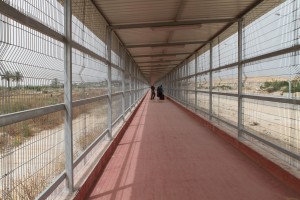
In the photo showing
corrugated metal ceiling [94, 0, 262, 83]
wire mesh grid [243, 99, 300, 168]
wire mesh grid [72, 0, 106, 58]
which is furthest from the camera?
corrugated metal ceiling [94, 0, 262, 83]

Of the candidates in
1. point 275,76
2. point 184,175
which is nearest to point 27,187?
point 184,175

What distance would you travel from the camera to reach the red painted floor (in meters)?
3.88

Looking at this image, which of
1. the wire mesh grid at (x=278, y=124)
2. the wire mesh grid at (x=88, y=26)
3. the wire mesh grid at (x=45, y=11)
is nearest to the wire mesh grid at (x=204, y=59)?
the wire mesh grid at (x=278, y=124)

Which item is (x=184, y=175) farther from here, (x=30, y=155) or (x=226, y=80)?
(x=226, y=80)

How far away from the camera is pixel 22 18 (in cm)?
221

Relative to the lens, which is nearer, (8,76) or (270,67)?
(8,76)

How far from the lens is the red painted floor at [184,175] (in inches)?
153

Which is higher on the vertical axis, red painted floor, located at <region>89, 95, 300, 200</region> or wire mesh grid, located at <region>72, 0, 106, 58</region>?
wire mesh grid, located at <region>72, 0, 106, 58</region>

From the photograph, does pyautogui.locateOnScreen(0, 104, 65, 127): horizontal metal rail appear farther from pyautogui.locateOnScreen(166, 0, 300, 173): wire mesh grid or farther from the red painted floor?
pyautogui.locateOnScreen(166, 0, 300, 173): wire mesh grid

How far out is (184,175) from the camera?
4.63 m

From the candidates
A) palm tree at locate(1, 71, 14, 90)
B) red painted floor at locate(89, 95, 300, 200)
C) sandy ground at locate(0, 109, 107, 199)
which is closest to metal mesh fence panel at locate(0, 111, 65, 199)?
sandy ground at locate(0, 109, 107, 199)

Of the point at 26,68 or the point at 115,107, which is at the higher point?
the point at 26,68

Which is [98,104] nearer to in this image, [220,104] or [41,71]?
[41,71]

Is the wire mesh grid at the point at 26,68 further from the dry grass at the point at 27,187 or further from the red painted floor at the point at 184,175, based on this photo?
the red painted floor at the point at 184,175
